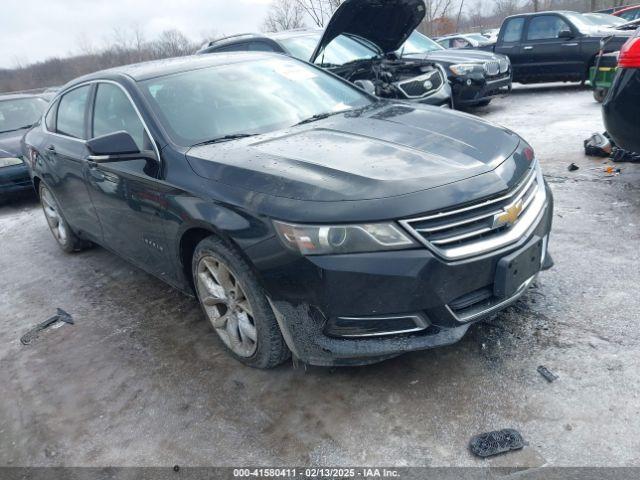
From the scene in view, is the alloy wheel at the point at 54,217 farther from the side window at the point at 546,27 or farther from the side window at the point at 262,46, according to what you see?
the side window at the point at 546,27

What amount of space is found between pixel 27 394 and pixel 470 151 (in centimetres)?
282

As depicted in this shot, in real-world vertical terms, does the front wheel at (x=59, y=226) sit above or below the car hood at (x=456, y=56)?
below

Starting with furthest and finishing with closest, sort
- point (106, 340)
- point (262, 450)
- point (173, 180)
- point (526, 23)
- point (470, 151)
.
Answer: point (526, 23)
point (106, 340)
point (173, 180)
point (470, 151)
point (262, 450)

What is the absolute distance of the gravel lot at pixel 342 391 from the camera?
2234mm

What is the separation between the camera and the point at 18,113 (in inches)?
349

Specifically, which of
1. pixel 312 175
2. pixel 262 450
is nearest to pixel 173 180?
pixel 312 175

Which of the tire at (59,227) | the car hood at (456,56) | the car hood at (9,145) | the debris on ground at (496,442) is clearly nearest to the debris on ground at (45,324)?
the tire at (59,227)

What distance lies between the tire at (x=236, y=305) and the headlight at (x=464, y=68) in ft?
22.0

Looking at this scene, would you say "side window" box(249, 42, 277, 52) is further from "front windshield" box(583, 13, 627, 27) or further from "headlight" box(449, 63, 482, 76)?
"front windshield" box(583, 13, 627, 27)

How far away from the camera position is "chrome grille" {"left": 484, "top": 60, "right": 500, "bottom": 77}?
8.53 meters

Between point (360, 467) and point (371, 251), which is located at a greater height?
point (371, 251)

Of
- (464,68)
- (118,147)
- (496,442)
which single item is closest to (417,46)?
(464,68)

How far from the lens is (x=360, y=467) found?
216 centimetres

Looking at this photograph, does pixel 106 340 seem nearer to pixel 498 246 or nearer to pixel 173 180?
Answer: pixel 173 180
